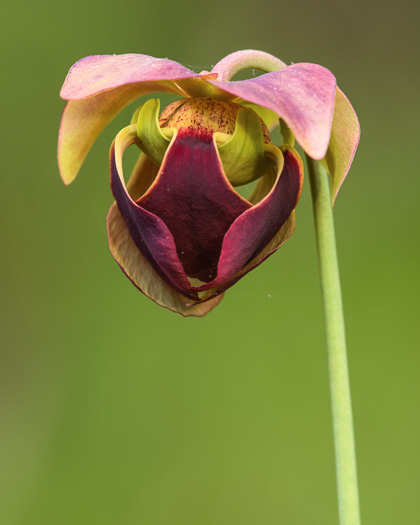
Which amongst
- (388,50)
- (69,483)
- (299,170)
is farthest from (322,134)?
(388,50)

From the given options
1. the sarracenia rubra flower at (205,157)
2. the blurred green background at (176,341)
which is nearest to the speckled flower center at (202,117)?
the sarracenia rubra flower at (205,157)

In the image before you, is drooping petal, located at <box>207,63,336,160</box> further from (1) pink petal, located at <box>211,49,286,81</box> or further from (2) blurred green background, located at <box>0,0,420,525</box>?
(2) blurred green background, located at <box>0,0,420,525</box>

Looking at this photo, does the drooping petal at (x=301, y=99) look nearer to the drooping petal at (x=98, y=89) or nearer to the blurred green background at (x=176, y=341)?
the drooping petal at (x=98, y=89)

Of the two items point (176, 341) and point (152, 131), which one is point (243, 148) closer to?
point (152, 131)

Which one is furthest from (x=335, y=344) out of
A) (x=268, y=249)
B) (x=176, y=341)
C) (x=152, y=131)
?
(x=176, y=341)

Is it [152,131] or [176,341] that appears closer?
[152,131]

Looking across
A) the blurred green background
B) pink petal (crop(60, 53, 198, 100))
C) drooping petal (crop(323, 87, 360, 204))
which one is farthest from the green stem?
the blurred green background
